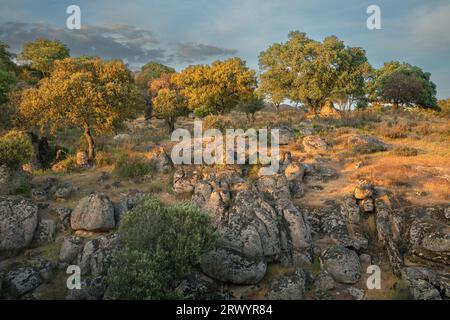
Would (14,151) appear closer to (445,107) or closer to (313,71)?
(313,71)

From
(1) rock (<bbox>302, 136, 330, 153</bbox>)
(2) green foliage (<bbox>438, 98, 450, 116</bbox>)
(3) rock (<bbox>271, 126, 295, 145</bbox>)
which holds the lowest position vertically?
(1) rock (<bbox>302, 136, 330, 153</bbox>)

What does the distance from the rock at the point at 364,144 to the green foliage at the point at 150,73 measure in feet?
151

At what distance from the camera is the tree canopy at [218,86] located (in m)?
48.9

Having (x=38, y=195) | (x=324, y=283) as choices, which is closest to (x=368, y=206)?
(x=324, y=283)

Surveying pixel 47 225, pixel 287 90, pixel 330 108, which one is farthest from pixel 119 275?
pixel 330 108

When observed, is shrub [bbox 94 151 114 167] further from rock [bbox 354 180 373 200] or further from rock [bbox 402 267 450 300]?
rock [bbox 402 267 450 300]

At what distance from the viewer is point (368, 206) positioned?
22.3 m

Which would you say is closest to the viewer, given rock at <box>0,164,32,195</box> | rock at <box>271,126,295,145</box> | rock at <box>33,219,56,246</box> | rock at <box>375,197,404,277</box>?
rock at <box>375,197,404,277</box>

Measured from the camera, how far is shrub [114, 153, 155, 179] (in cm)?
2900

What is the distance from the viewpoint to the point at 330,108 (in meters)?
59.0

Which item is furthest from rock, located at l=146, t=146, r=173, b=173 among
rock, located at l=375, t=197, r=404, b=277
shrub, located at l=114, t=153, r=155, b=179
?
rock, located at l=375, t=197, r=404, b=277

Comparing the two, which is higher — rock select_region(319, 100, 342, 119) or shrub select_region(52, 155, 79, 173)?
rock select_region(319, 100, 342, 119)

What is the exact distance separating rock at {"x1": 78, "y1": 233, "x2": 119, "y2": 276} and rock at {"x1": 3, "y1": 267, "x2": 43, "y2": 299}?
2.03m

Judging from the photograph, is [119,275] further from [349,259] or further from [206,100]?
[206,100]
